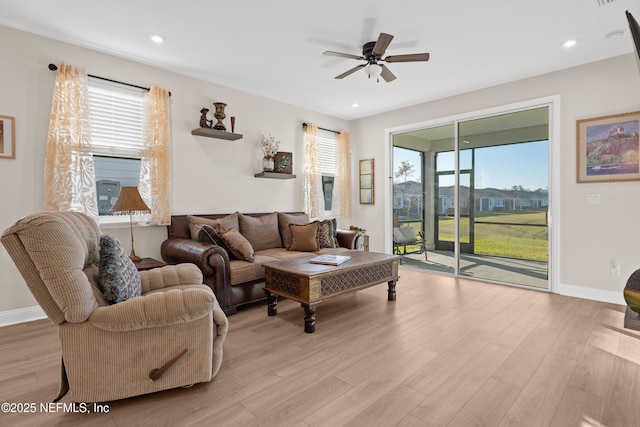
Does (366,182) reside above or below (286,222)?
above

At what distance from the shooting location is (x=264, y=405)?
1.73 metres

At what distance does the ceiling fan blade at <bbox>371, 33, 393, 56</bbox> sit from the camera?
8.62ft

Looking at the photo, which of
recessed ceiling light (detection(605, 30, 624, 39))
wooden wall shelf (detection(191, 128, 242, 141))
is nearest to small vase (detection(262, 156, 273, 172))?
wooden wall shelf (detection(191, 128, 242, 141))

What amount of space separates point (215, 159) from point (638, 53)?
397 cm

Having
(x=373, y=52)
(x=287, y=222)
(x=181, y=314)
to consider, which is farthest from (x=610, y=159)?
(x=181, y=314)

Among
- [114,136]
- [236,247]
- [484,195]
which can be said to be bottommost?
[236,247]

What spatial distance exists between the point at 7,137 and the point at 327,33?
3066 mm

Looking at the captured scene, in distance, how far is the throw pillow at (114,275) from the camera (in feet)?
5.75

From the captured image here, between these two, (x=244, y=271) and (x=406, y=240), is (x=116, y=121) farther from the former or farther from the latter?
(x=406, y=240)

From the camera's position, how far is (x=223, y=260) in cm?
302

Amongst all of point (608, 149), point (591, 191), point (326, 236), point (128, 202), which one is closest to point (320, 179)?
point (326, 236)

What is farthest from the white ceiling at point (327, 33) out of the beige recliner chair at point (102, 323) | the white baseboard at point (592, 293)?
the white baseboard at point (592, 293)

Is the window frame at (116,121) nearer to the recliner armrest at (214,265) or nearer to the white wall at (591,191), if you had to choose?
the recliner armrest at (214,265)

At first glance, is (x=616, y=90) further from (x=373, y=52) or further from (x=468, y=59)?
(x=373, y=52)
